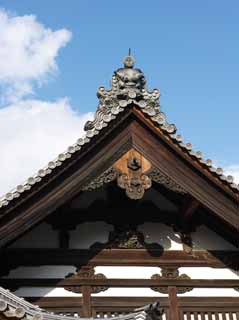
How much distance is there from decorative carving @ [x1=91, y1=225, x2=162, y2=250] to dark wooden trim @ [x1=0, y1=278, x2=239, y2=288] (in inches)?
24.4

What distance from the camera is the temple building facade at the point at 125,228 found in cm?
1080

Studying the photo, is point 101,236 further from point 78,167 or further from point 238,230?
point 238,230

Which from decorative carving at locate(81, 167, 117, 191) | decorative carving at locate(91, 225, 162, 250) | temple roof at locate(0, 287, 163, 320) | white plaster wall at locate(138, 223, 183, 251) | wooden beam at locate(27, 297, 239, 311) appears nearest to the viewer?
temple roof at locate(0, 287, 163, 320)

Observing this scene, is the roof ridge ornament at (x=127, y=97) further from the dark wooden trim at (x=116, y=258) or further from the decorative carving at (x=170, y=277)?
the decorative carving at (x=170, y=277)

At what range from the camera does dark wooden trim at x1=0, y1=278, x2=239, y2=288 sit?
11.1 m

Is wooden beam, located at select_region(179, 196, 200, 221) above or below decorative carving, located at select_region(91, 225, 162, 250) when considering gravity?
above

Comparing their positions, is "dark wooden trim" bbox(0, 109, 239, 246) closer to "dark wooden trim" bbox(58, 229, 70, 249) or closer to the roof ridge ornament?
the roof ridge ornament

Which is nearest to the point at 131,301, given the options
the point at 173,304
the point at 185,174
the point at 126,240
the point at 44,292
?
the point at 173,304

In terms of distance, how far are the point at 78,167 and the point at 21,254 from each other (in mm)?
1792

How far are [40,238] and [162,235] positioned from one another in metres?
2.19

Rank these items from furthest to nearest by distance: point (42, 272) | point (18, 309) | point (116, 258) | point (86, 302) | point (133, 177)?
point (116, 258), point (42, 272), point (86, 302), point (133, 177), point (18, 309)

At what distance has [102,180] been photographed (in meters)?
10.9

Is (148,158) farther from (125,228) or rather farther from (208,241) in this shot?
(208,241)

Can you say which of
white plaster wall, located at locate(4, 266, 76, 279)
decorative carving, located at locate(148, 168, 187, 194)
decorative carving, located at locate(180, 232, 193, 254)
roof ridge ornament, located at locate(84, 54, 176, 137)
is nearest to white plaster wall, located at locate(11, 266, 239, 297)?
white plaster wall, located at locate(4, 266, 76, 279)
